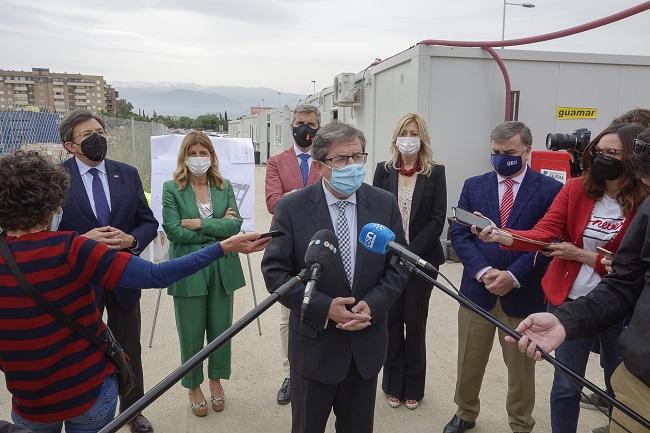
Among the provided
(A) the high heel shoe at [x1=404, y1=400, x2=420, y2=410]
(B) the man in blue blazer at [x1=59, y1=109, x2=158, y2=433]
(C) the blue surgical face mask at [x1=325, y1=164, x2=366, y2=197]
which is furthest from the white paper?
(C) the blue surgical face mask at [x1=325, y1=164, x2=366, y2=197]

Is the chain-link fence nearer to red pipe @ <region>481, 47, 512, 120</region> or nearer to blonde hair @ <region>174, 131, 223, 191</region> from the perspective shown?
blonde hair @ <region>174, 131, 223, 191</region>

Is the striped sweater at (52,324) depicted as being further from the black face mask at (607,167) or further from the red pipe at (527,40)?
the red pipe at (527,40)

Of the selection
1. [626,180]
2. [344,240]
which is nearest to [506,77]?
[626,180]

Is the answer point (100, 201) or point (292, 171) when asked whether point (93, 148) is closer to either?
point (100, 201)

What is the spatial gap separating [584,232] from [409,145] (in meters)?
1.47

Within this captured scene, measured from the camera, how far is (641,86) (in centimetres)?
791

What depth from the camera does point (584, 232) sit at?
2.75 m

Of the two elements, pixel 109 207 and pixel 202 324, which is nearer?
pixel 109 207

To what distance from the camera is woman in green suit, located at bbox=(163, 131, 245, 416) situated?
3.66 m

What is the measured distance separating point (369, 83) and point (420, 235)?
702cm

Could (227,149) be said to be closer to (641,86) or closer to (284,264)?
(284,264)

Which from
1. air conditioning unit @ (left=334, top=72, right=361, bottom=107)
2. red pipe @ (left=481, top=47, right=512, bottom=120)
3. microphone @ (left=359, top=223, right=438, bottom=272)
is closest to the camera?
microphone @ (left=359, top=223, right=438, bottom=272)

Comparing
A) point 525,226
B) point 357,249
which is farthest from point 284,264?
point 525,226

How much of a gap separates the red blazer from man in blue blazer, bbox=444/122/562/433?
0.19 meters
